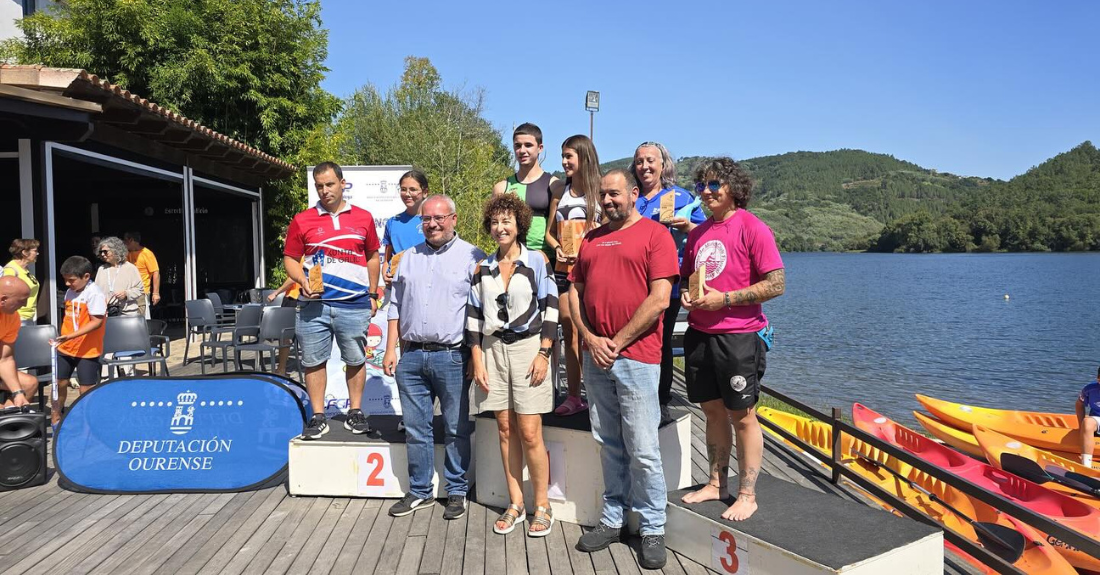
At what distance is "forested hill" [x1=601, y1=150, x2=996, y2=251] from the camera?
5925 inches

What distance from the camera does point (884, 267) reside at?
321ft

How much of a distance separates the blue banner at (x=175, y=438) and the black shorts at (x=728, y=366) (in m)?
2.48

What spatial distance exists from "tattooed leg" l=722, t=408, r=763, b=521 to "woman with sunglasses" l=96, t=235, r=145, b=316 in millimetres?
6532

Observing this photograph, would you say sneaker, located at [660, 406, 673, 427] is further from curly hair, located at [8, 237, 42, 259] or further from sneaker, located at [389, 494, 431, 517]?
curly hair, located at [8, 237, 42, 259]

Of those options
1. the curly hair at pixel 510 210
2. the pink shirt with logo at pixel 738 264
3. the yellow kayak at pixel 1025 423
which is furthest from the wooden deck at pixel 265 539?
the yellow kayak at pixel 1025 423

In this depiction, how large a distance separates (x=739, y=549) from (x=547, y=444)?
1123 mm

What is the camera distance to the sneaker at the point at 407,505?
389 cm

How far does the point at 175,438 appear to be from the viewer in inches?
170

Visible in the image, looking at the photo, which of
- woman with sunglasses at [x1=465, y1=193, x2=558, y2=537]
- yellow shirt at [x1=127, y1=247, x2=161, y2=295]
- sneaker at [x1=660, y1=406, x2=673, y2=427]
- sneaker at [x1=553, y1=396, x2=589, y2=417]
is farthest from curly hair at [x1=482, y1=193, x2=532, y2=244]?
yellow shirt at [x1=127, y1=247, x2=161, y2=295]

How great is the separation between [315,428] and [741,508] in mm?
2494

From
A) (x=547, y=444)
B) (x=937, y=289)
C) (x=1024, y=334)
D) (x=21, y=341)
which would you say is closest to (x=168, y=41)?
(x=21, y=341)

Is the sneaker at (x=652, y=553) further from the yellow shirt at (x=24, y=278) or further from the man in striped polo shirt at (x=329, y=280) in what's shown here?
the yellow shirt at (x=24, y=278)

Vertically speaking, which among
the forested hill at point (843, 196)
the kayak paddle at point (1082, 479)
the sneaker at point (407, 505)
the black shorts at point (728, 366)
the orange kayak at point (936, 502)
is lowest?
the orange kayak at point (936, 502)

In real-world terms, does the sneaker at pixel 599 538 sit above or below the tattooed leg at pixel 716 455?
below
